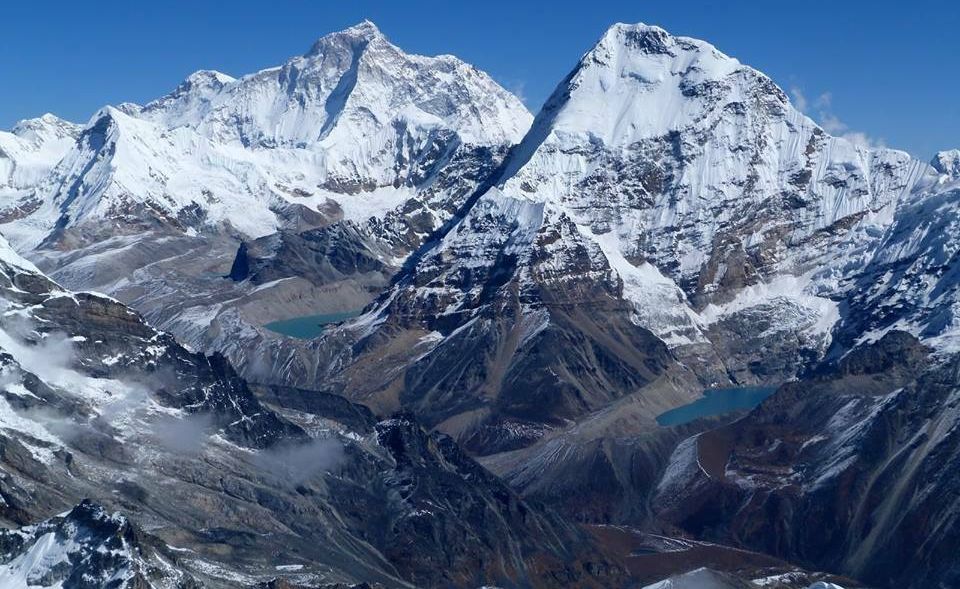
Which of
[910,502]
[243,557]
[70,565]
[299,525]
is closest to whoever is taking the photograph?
[70,565]

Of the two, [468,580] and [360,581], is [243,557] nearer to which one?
[360,581]

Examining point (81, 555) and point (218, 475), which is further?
point (218, 475)

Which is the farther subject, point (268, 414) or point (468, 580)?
point (268, 414)

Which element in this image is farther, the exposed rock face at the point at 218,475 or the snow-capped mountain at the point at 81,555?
the exposed rock face at the point at 218,475

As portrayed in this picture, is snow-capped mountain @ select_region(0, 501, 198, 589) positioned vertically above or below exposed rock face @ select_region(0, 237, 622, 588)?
below

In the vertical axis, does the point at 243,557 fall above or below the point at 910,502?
below

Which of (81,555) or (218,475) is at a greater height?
(218,475)

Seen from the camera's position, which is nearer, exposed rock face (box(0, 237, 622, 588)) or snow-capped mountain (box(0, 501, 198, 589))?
snow-capped mountain (box(0, 501, 198, 589))

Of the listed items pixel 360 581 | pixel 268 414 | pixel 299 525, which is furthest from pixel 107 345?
pixel 360 581

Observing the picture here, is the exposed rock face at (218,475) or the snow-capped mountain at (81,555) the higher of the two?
the exposed rock face at (218,475)

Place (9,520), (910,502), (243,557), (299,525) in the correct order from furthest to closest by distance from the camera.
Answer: (910,502) < (299,525) < (243,557) < (9,520)
